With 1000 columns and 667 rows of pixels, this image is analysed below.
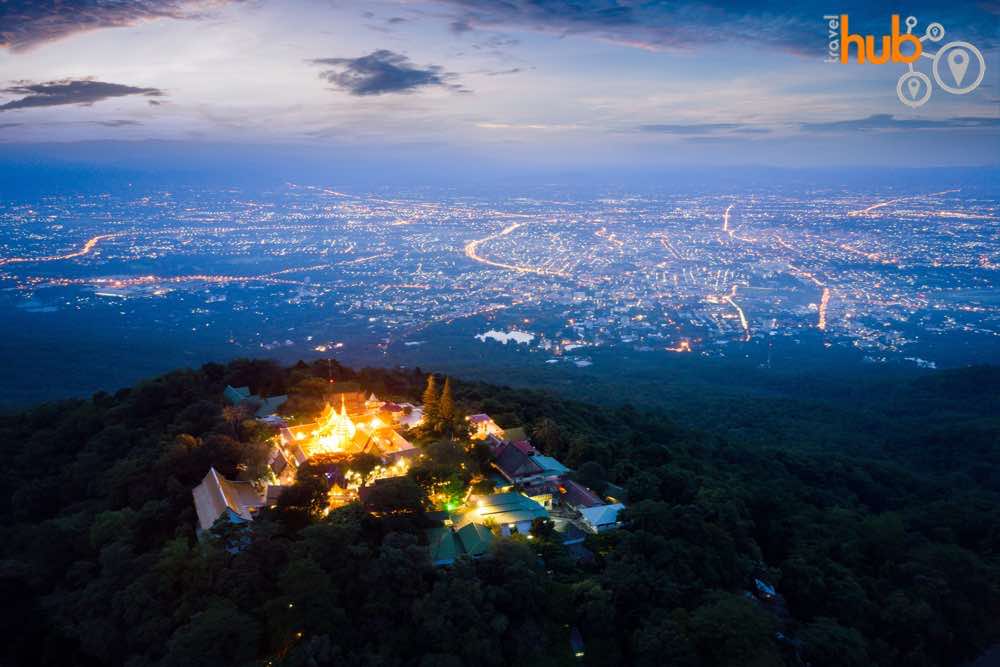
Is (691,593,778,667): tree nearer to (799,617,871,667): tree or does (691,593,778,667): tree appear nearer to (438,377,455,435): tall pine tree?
(799,617,871,667): tree

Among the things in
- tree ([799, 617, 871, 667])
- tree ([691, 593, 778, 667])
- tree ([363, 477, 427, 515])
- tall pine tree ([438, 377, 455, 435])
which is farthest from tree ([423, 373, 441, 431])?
tree ([799, 617, 871, 667])

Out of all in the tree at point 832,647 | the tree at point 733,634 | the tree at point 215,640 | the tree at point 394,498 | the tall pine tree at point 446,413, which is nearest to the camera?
the tree at point 215,640

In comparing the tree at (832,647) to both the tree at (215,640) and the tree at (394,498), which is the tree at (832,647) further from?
the tree at (215,640)

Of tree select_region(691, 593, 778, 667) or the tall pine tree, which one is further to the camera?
the tall pine tree

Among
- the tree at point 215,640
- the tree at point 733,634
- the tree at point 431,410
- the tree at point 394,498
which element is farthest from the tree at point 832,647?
the tree at point 215,640

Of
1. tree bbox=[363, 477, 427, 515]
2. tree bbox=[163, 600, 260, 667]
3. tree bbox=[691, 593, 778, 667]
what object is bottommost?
tree bbox=[691, 593, 778, 667]

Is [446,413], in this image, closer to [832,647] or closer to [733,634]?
[733,634]

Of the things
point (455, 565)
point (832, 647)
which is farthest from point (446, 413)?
point (832, 647)

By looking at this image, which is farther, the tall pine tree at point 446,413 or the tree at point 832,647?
the tall pine tree at point 446,413

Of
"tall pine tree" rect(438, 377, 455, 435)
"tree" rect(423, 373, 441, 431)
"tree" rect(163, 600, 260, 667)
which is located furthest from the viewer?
"tree" rect(423, 373, 441, 431)
